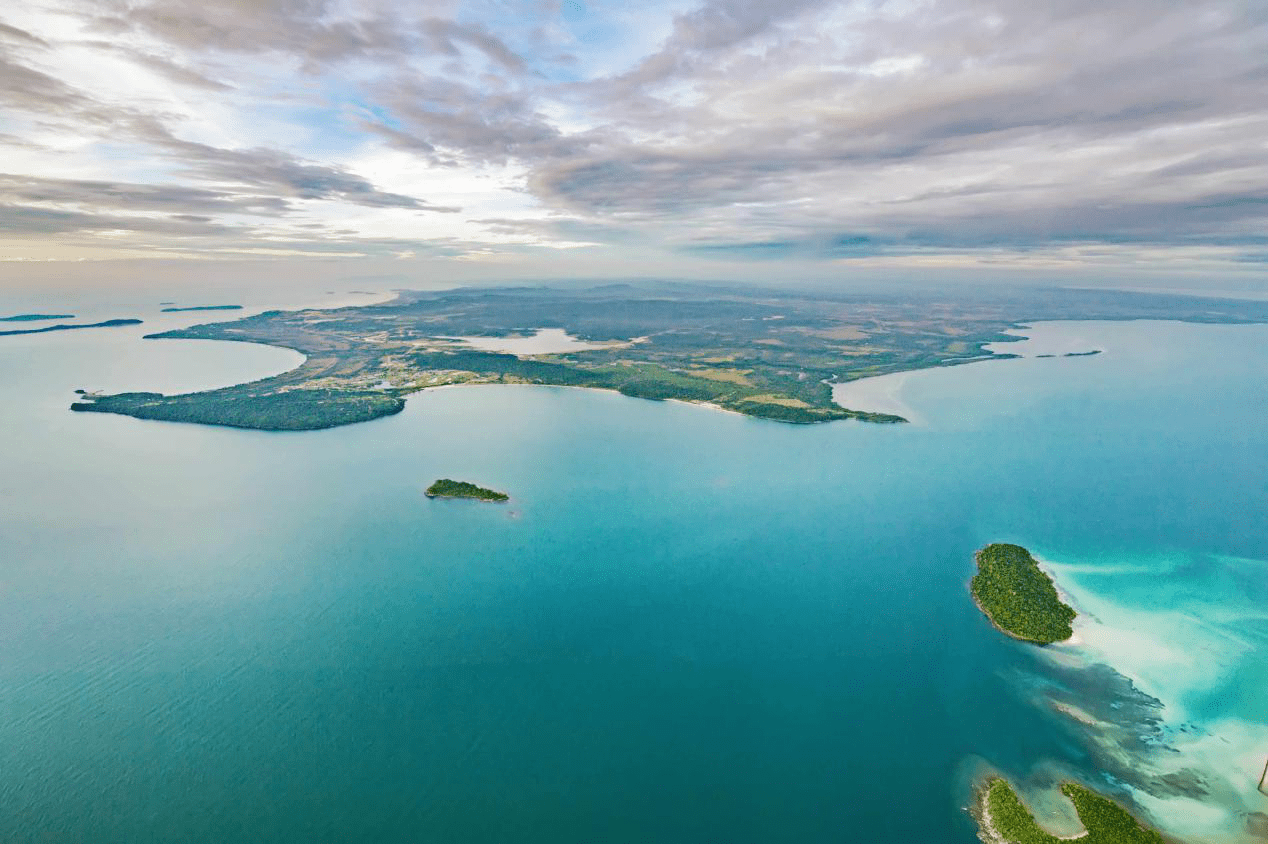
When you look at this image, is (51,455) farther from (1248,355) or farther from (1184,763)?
(1248,355)

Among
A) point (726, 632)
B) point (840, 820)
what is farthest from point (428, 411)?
point (840, 820)

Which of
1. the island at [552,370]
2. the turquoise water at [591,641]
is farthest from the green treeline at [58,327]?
the turquoise water at [591,641]

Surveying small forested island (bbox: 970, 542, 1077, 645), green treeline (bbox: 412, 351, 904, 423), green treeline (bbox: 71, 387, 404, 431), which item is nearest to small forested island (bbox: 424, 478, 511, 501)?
green treeline (bbox: 71, 387, 404, 431)

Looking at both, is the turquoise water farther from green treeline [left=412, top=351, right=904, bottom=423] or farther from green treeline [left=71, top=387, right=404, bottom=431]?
green treeline [left=412, top=351, right=904, bottom=423]

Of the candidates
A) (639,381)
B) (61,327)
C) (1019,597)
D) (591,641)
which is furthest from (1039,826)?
(61,327)

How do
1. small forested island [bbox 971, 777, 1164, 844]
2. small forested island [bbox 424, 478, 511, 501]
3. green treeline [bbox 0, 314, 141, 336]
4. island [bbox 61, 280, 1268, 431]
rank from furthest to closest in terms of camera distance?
green treeline [bbox 0, 314, 141, 336]
island [bbox 61, 280, 1268, 431]
small forested island [bbox 424, 478, 511, 501]
small forested island [bbox 971, 777, 1164, 844]
